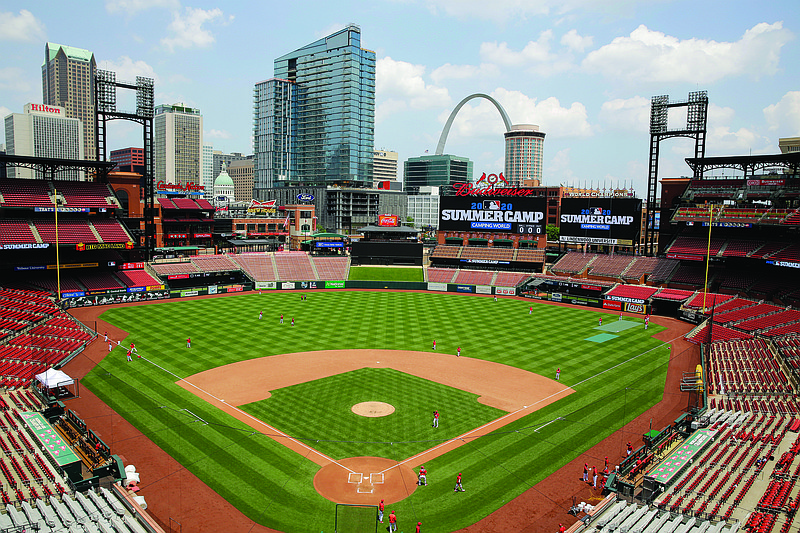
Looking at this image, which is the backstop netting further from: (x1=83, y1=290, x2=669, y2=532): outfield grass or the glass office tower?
the glass office tower

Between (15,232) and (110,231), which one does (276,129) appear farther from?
(15,232)

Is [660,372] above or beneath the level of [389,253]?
beneath

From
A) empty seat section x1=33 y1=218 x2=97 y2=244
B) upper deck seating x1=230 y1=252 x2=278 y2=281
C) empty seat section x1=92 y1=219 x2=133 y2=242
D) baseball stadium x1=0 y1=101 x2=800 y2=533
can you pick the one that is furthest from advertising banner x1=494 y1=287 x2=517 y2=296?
empty seat section x1=33 y1=218 x2=97 y2=244

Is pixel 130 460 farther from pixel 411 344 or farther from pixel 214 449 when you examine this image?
pixel 411 344

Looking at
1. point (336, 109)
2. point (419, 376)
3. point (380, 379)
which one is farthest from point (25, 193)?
point (336, 109)

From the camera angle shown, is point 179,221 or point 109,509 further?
point 179,221

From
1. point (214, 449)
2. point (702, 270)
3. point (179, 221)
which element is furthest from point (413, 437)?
point (179, 221)

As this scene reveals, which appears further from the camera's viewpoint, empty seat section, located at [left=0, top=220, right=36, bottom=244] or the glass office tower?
the glass office tower

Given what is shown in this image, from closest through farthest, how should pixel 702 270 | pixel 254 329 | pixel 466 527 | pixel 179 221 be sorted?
pixel 466 527 < pixel 254 329 < pixel 702 270 < pixel 179 221

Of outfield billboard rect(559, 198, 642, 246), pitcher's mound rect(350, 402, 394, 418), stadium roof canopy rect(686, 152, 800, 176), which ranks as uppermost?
stadium roof canopy rect(686, 152, 800, 176)
